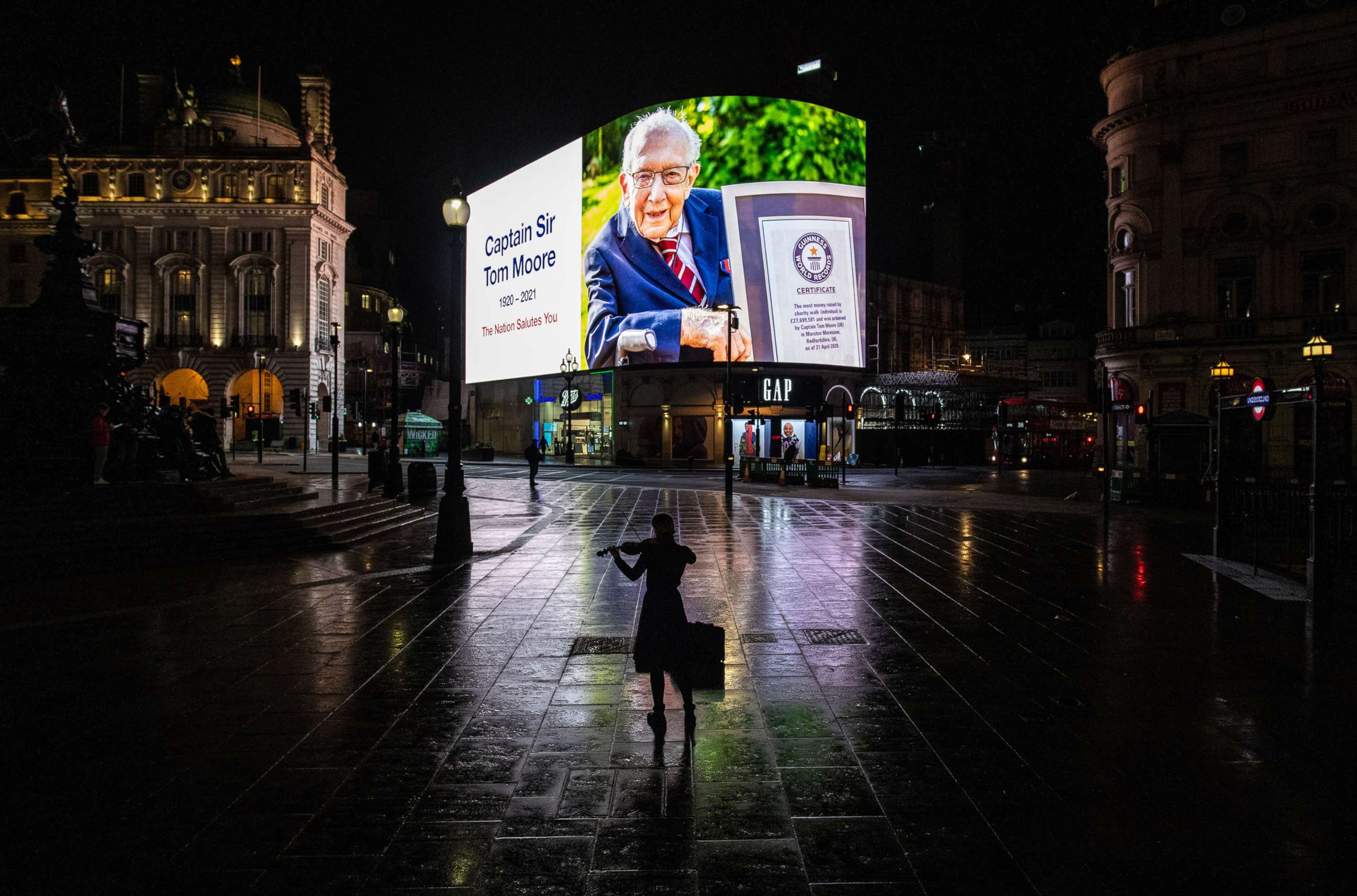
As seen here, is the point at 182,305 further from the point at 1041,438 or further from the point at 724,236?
the point at 1041,438

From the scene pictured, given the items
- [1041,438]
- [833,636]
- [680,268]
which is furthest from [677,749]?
[1041,438]

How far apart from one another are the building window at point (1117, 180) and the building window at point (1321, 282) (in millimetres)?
7555

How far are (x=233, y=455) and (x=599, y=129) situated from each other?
28617 millimetres

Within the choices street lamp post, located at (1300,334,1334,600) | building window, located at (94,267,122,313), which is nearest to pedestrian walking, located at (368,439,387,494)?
street lamp post, located at (1300,334,1334,600)

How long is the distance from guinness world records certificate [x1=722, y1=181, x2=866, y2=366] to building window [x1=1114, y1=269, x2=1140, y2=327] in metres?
13.9

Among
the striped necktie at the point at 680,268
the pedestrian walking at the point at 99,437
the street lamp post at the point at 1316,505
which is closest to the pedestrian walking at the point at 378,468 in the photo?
the pedestrian walking at the point at 99,437

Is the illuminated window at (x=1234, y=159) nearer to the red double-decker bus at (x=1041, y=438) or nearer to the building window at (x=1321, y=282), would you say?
the building window at (x=1321, y=282)

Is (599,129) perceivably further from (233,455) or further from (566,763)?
(566,763)

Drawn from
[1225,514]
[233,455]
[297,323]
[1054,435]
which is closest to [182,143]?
[297,323]

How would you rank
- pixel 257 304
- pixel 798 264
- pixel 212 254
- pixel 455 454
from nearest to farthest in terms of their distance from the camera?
pixel 455 454 → pixel 798 264 → pixel 212 254 → pixel 257 304

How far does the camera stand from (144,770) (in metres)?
4.97

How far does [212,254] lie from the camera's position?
215ft

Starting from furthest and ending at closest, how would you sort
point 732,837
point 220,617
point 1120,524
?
1. point 1120,524
2. point 220,617
3. point 732,837

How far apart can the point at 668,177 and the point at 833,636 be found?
42357 millimetres
